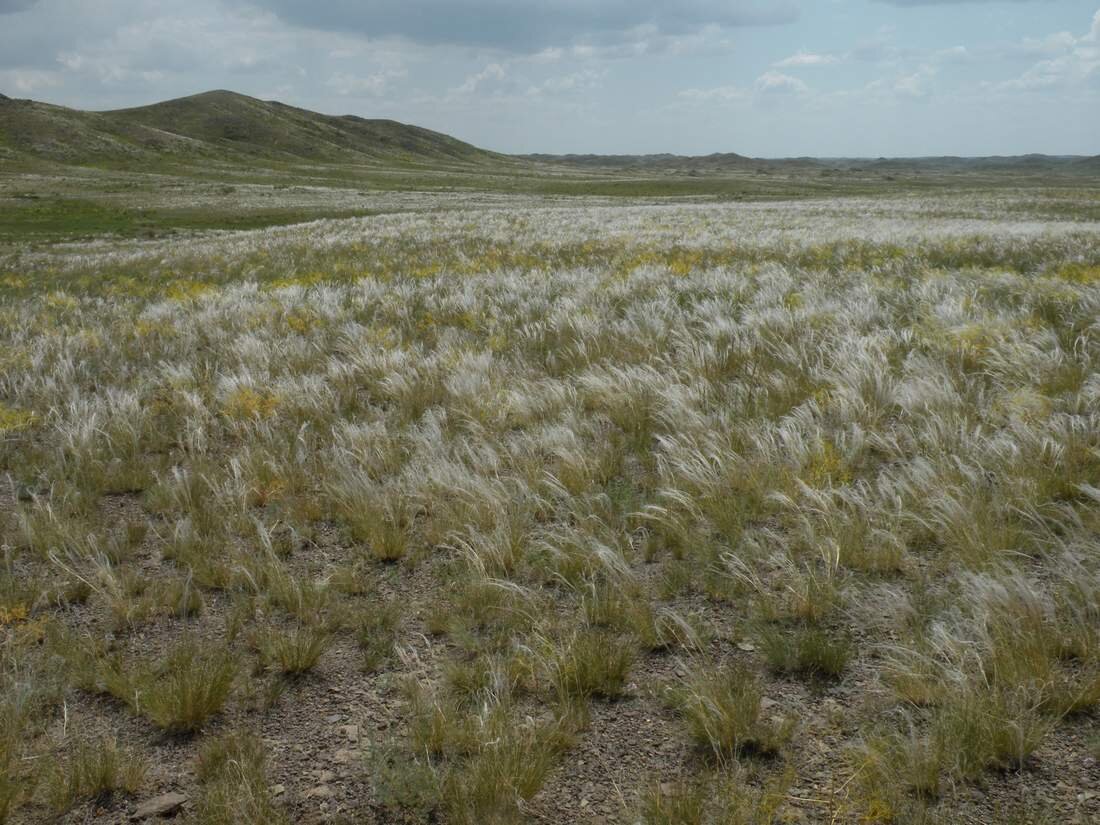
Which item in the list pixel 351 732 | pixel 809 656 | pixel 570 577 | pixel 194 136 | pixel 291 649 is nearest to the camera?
pixel 351 732

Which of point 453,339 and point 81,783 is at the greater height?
point 453,339

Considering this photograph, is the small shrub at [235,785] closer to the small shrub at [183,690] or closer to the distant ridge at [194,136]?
the small shrub at [183,690]

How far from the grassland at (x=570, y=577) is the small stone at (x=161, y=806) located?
0.05 meters

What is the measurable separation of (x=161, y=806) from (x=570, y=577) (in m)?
1.86

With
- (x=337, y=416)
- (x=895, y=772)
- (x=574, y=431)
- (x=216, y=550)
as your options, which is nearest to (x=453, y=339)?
(x=337, y=416)

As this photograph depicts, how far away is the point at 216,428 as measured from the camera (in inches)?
229

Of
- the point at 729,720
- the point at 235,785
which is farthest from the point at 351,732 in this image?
the point at 729,720

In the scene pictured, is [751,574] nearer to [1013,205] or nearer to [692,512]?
[692,512]

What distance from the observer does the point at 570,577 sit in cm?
342

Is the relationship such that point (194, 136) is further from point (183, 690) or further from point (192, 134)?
→ point (183, 690)

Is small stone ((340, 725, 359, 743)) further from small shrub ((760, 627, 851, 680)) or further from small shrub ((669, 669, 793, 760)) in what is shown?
small shrub ((760, 627, 851, 680))

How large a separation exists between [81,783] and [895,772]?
2682 millimetres

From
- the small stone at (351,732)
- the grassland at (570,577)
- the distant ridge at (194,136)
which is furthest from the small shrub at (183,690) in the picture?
the distant ridge at (194,136)

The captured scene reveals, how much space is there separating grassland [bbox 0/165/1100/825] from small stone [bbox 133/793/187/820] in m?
0.05
